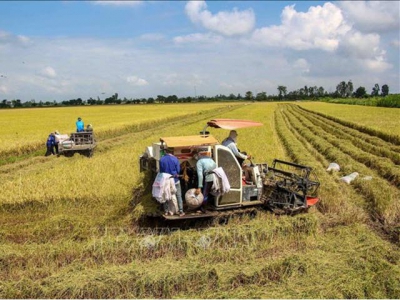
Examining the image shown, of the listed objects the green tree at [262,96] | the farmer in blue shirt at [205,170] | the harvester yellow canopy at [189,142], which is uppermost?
the green tree at [262,96]

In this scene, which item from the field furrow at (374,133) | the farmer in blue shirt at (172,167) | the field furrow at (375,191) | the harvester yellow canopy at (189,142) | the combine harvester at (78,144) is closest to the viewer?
the farmer in blue shirt at (172,167)

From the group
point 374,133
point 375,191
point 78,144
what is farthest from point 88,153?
point 374,133

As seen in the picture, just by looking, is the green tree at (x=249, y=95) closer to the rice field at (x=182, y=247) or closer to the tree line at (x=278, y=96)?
the tree line at (x=278, y=96)

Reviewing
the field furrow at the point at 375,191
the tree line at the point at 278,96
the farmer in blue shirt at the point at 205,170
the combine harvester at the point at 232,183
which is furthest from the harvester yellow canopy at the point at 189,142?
the tree line at the point at 278,96

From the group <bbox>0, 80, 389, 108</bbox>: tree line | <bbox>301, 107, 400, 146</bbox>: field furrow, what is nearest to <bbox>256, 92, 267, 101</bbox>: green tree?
<bbox>0, 80, 389, 108</bbox>: tree line

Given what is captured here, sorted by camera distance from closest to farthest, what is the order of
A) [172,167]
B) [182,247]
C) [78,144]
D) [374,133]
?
[182,247] → [172,167] → [78,144] → [374,133]

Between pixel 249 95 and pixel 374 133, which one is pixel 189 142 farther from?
pixel 249 95

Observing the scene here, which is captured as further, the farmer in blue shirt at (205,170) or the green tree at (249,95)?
the green tree at (249,95)

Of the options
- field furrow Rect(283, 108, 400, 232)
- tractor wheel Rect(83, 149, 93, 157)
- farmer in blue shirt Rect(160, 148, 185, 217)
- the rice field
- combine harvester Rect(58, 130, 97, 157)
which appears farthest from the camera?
tractor wheel Rect(83, 149, 93, 157)

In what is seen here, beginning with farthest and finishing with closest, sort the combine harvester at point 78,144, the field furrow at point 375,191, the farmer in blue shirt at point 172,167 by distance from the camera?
the combine harvester at point 78,144 < the field furrow at point 375,191 < the farmer in blue shirt at point 172,167

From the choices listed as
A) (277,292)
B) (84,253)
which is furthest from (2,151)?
(277,292)

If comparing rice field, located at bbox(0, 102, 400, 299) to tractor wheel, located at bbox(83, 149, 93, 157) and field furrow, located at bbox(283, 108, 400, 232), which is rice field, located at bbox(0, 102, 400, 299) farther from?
tractor wheel, located at bbox(83, 149, 93, 157)

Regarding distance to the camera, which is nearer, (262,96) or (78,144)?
(78,144)

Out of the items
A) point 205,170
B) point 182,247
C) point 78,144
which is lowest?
point 182,247
